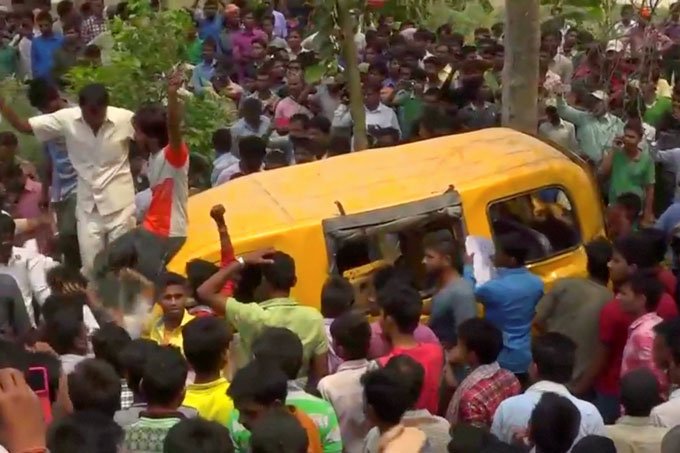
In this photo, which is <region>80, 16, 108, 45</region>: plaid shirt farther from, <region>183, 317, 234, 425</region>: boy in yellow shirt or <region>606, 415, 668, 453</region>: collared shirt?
<region>606, 415, 668, 453</region>: collared shirt

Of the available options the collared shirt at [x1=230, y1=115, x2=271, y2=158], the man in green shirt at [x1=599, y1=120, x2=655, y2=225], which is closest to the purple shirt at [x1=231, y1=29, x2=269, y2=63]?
the collared shirt at [x1=230, y1=115, x2=271, y2=158]

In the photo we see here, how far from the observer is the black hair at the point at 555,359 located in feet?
19.5

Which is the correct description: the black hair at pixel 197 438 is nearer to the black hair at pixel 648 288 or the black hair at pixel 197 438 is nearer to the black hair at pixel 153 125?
the black hair at pixel 648 288

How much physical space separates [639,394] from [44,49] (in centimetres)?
1132

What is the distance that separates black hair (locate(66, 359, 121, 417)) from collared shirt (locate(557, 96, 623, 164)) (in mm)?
7094

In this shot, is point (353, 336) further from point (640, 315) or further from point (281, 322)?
point (640, 315)

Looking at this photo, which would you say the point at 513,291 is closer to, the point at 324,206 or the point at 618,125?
the point at 324,206

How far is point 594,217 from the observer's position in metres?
8.97

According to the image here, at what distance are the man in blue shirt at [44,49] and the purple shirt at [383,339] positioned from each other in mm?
9533

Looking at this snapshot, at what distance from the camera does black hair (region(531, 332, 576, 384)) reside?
595cm

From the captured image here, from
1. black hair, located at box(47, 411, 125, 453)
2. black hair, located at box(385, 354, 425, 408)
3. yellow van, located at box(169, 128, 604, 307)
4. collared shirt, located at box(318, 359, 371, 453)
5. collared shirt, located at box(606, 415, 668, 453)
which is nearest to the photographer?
black hair, located at box(47, 411, 125, 453)

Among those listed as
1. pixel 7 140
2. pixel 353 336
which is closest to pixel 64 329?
pixel 353 336

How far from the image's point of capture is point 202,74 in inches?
596

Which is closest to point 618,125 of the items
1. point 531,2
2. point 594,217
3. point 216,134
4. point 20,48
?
point 531,2
